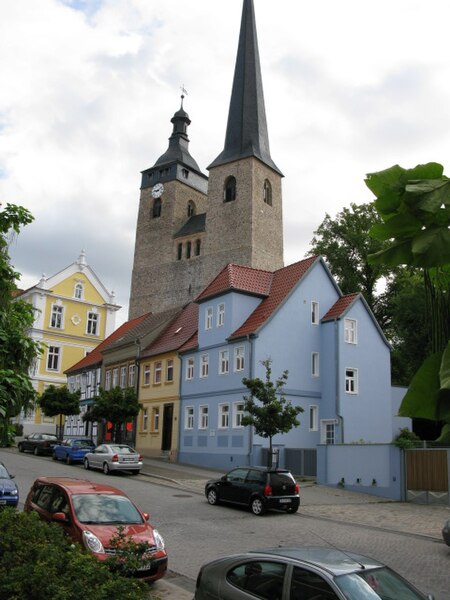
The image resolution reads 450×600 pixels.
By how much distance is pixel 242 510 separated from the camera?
20844 mm

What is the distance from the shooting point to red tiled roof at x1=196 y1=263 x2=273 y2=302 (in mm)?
34875

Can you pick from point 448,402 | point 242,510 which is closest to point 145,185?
point 242,510

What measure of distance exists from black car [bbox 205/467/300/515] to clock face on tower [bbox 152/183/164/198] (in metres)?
64.4

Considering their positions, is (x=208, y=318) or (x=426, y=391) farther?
(x=208, y=318)

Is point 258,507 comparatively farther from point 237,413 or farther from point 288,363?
point 288,363

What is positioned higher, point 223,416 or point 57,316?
point 57,316

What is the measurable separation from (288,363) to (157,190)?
5389cm

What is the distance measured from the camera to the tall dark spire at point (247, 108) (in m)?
70.8

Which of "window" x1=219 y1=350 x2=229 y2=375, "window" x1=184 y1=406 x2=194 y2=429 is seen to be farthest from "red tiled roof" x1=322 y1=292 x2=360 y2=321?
"window" x1=184 y1=406 x2=194 y2=429

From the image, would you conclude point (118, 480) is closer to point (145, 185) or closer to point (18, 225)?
point (18, 225)

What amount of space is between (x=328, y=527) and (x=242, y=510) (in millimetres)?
3888

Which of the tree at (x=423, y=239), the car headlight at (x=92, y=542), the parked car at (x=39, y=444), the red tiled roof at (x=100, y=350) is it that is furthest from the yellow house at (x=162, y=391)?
the tree at (x=423, y=239)

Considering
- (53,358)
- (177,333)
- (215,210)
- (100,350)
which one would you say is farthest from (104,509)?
(215,210)

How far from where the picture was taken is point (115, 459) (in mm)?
29641
